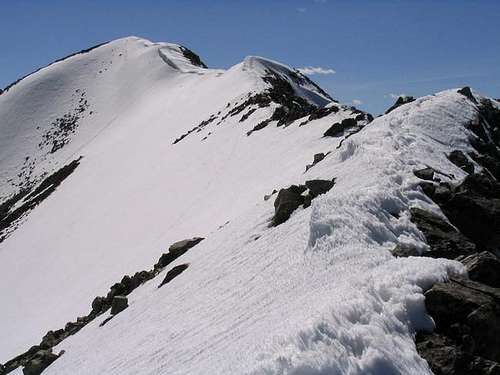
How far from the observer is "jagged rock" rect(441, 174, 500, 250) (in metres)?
11.5

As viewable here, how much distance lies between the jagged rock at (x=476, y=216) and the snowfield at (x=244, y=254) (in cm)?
53

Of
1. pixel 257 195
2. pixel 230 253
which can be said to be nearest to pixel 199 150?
pixel 257 195

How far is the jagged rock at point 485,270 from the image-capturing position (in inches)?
334

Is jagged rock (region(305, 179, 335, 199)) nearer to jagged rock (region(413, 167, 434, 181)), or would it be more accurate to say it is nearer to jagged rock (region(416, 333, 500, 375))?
jagged rock (region(413, 167, 434, 181))

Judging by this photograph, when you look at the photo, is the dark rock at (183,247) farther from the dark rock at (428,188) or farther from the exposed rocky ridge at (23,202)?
the exposed rocky ridge at (23,202)

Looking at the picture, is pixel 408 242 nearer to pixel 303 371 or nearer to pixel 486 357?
pixel 486 357

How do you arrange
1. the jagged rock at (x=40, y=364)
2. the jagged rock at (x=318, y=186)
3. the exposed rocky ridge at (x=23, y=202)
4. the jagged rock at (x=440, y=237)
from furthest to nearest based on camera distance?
1. the exposed rocky ridge at (x=23, y=202)
2. the jagged rock at (x=40, y=364)
3. the jagged rock at (x=318, y=186)
4. the jagged rock at (x=440, y=237)

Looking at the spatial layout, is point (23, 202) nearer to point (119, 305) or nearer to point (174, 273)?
point (119, 305)

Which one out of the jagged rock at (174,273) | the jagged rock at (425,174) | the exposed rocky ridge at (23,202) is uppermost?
the exposed rocky ridge at (23,202)

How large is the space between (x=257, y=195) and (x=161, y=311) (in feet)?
36.8

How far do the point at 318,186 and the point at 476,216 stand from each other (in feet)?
15.1

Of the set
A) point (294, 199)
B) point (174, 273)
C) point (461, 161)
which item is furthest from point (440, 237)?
point (174, 273)

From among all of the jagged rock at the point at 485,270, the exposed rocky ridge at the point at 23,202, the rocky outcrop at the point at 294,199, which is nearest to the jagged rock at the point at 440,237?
the jagged rock at the point at 485,270

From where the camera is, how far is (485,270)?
8.54 m
